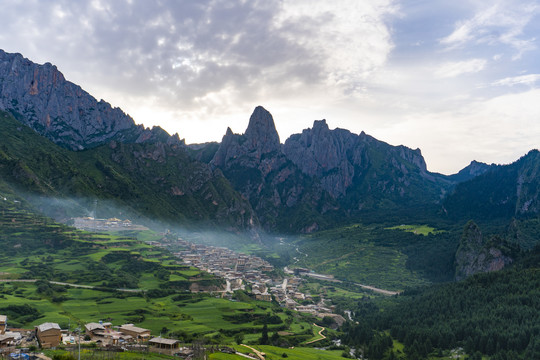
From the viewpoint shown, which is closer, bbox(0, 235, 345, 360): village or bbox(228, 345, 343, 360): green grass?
bbox(0, 235, 345, 360): village

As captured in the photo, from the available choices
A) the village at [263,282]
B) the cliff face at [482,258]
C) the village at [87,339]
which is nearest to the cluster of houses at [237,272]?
the village at [263,282]

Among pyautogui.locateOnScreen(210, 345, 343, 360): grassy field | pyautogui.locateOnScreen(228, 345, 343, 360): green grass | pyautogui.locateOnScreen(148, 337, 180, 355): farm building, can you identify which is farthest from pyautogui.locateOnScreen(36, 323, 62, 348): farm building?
pyautogui.locateOnScreen(228, 345, 343, 360): green grass

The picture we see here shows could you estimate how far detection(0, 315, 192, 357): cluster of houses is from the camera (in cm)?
7006

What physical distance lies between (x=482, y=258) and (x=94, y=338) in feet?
510

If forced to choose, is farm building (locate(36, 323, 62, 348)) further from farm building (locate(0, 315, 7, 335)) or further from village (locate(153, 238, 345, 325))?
village (locate(153, 238, 345, 325))

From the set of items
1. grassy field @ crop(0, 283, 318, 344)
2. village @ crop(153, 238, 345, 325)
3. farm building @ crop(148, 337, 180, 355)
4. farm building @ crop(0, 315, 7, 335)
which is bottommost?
village @ crop(153, 238, 345, 325)

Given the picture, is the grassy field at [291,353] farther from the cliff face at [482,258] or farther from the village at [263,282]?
the cliff face at [482,258]

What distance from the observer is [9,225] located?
506ft

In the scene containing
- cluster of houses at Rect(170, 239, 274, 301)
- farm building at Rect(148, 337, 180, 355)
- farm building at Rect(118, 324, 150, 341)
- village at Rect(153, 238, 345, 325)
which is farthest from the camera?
cluster of houses at Rect(170, 239, 274, 301)

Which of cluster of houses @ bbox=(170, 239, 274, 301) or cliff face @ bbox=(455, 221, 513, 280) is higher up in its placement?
cliff face @ bbox=(455, 221, 513, 280)

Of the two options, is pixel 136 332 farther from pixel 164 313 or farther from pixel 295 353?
pixel 295 353

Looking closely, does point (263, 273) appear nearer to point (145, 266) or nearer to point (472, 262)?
point (145, 266)

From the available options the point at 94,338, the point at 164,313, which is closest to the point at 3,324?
the point at 94,338

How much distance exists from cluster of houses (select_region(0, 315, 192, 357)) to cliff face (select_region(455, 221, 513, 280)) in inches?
5293
